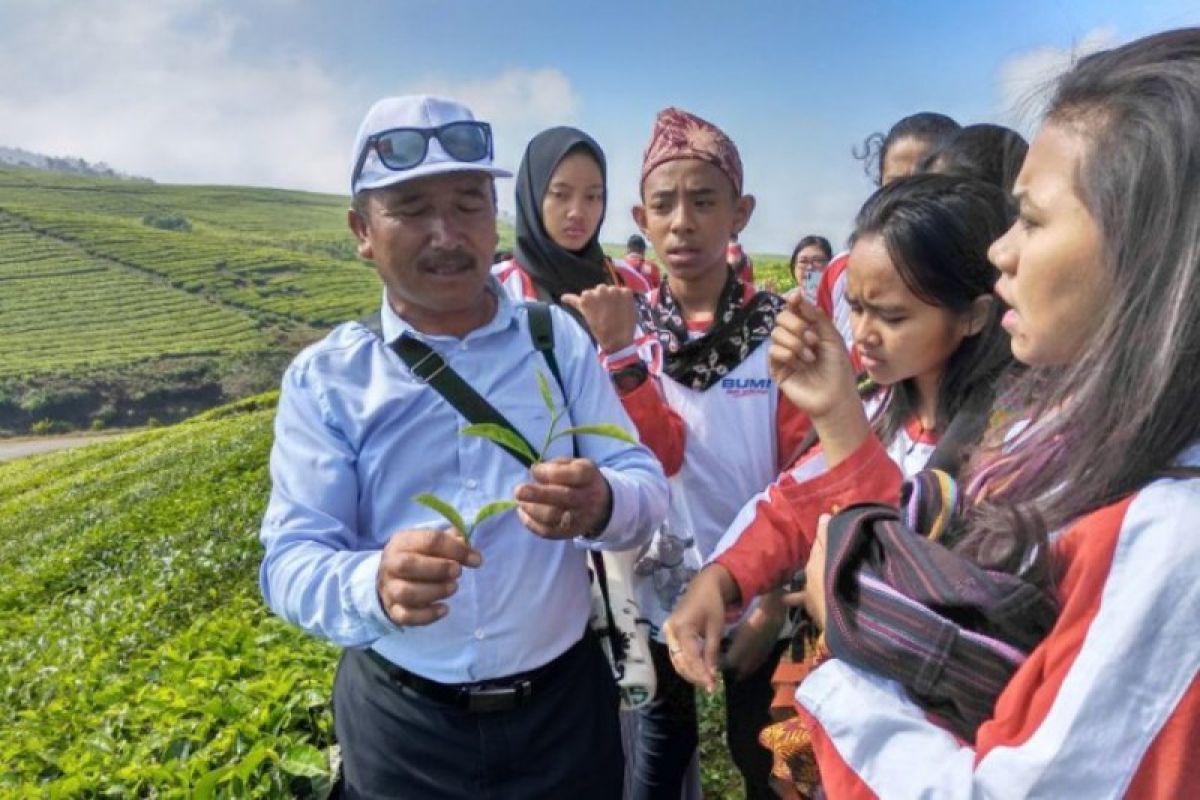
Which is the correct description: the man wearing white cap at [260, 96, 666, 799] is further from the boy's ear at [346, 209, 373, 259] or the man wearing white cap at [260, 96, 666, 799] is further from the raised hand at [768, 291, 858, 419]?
the raised hand at [768, 291, 858, 419]

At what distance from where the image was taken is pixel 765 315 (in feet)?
8.17

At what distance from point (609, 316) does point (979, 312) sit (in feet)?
2.98

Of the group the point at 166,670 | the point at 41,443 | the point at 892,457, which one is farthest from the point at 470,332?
the point at 41,443

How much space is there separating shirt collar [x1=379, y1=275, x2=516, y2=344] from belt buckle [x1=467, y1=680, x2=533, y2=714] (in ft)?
2.58

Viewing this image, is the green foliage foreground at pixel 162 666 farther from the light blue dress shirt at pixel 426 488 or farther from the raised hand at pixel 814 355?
the raised hand at pixel 814 355

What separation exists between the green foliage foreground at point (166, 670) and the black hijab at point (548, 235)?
5.67 ft

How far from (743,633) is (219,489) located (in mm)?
9834

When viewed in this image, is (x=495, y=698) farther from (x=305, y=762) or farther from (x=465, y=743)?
(x=305, y=762)

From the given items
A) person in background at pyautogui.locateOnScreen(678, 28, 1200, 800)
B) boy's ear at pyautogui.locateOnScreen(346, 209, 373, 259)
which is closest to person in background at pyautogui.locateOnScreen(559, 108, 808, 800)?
boy's ear at pyautogui.locateOnScreen(346, 209, 373, 259)

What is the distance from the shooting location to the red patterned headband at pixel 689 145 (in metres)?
2.57

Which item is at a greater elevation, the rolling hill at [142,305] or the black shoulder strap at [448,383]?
the black shoulder strap at [448,383]

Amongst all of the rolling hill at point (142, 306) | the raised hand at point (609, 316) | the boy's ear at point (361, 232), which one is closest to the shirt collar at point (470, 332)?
the boy's ear at point (361, 232)

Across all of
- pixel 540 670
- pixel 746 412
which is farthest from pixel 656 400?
pixel 540 670

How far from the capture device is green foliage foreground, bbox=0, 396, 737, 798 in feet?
8.46
